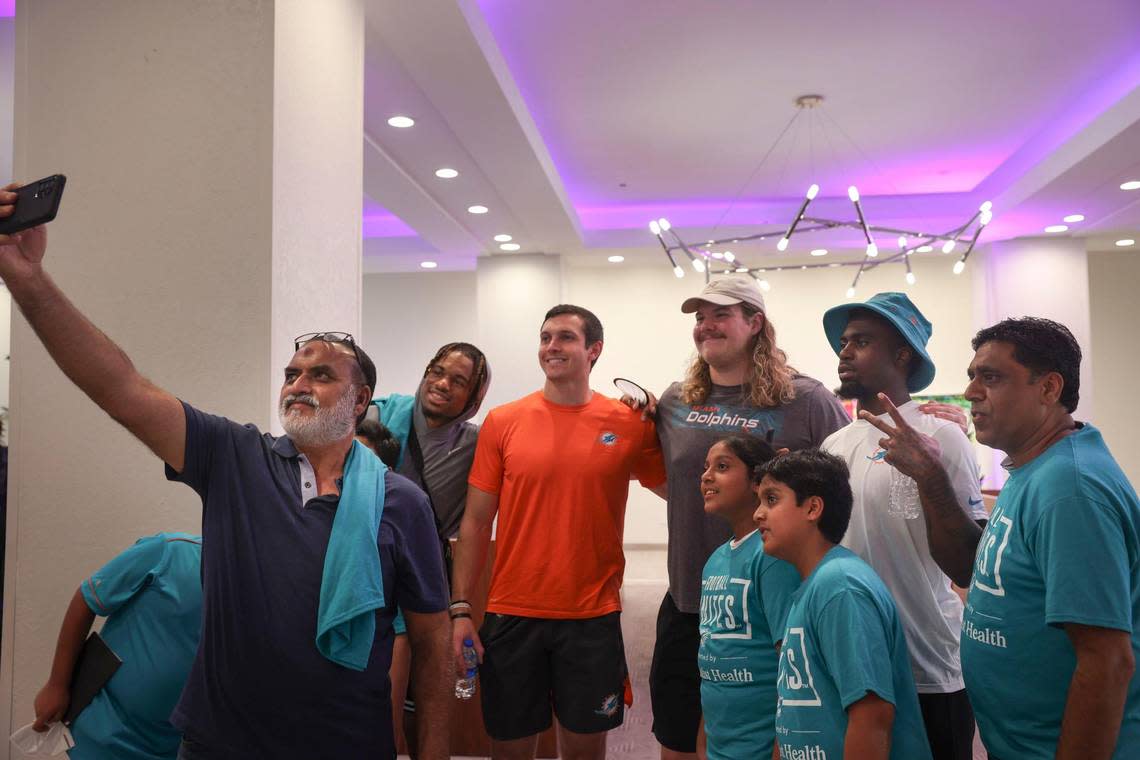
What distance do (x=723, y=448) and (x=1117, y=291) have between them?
31.9 ft

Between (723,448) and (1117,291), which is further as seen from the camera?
(1117,291)

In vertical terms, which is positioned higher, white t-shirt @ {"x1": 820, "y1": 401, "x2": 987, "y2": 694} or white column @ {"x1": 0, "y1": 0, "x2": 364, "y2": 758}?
white column @ {"x1": 0, "y1": 0, "x2": 364, "y2": 758}

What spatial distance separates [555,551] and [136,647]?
3.76 ft

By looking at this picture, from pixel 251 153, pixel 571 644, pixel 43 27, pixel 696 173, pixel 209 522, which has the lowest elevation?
pixel 571 644

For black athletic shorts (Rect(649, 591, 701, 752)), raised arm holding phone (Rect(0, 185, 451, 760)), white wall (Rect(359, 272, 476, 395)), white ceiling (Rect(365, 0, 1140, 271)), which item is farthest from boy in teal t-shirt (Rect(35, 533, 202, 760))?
white wall (Rect(359, 272, 476, 395))

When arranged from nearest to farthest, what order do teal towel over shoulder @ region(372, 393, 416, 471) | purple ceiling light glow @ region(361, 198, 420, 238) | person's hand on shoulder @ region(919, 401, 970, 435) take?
person's hand on shoulder @ region(919, 401, 970, 435), teal towel over shoulder @ region(372, 393, 416, 471), purple ceiling light glow @ region(361, 198, 420, 238)

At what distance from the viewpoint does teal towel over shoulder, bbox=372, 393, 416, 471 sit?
9.47 ft

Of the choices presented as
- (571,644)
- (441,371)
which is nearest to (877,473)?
(571,644)

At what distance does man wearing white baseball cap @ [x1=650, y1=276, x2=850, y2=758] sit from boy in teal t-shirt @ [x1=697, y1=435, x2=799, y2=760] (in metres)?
0.26

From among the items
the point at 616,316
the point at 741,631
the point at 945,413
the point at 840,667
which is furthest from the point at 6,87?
the point at 616,316

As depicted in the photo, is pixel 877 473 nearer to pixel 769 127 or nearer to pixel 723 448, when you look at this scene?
pixel 723 448

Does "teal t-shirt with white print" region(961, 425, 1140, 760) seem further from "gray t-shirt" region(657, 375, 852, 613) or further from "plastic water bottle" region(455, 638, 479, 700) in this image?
"plastic water bottle" region(455, 638, 479, 700)

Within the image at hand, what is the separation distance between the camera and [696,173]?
795 centimetres

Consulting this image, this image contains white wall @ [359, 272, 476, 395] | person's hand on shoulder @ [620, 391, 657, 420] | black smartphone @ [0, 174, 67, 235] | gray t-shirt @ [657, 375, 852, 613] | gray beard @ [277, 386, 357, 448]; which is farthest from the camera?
white wall @ [359, 272, 476, 395]
